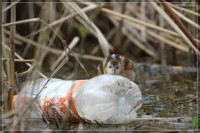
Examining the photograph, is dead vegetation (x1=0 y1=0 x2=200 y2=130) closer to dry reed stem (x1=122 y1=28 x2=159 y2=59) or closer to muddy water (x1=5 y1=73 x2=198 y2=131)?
dry reed stem (x1=122 y1=28 x2=159 y2=59)

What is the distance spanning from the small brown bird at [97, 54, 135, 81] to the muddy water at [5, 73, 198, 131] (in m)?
0.21

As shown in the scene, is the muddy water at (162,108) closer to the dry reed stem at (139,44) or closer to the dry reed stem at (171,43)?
the dry reed stem at (171,43)

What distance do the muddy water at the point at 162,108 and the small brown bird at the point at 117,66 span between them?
212 mm

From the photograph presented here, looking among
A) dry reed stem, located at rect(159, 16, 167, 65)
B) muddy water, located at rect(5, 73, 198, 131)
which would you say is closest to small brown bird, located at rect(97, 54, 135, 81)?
muddy water, located at rect(5, 73, 198, 131)

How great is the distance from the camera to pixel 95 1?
575 centimetres

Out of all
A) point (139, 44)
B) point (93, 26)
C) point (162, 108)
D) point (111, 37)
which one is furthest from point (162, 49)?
point (162, 108)

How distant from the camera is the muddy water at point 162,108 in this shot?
9.34ft

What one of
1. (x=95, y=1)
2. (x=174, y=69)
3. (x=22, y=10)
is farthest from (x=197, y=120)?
(x=22, y=10)

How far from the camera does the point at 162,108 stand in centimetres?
346

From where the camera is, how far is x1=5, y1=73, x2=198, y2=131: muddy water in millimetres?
2846

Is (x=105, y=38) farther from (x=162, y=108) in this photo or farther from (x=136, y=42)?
(x=162, y=108)

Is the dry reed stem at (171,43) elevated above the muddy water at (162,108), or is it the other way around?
the dry reed stem at (171,43)

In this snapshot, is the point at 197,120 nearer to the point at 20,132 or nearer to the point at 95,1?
the point at 20,132

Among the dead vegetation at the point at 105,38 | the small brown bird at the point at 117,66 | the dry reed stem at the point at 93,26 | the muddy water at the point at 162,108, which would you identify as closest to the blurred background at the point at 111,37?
the dead vegetation at the point at 105,38
